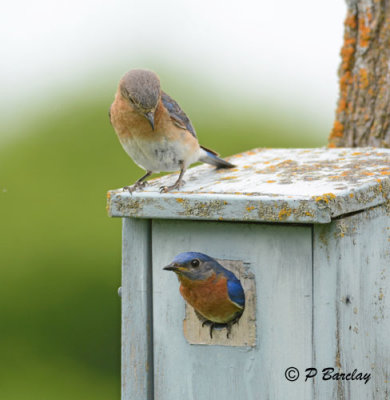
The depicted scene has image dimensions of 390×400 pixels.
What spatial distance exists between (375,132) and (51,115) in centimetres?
209

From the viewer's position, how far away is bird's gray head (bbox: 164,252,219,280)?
10.1 feet

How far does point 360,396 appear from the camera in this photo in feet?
10.8

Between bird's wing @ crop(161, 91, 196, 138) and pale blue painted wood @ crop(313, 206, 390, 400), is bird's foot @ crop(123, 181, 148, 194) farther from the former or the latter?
pale blue painted wood @ crop(313, 206, 390, 400)

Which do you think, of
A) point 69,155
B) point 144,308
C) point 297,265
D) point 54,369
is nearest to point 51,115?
point 69,155

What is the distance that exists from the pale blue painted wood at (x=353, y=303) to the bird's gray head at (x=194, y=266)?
367 mm

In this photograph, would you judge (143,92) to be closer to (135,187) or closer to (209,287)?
(135,187)

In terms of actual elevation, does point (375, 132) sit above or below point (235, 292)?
above

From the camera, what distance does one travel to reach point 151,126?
388cm

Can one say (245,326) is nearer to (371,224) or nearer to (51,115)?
(371,224)

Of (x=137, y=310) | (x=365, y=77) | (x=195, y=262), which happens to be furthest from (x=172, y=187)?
(x=365, y=77)

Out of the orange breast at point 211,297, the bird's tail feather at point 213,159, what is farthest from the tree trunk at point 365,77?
the orange breast at point 211,297

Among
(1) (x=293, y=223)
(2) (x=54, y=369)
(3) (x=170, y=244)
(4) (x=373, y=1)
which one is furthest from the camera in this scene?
(2) (x=54, y=369)

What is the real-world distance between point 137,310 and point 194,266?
44 centimetres

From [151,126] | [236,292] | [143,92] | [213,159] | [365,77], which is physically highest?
[365,77]
